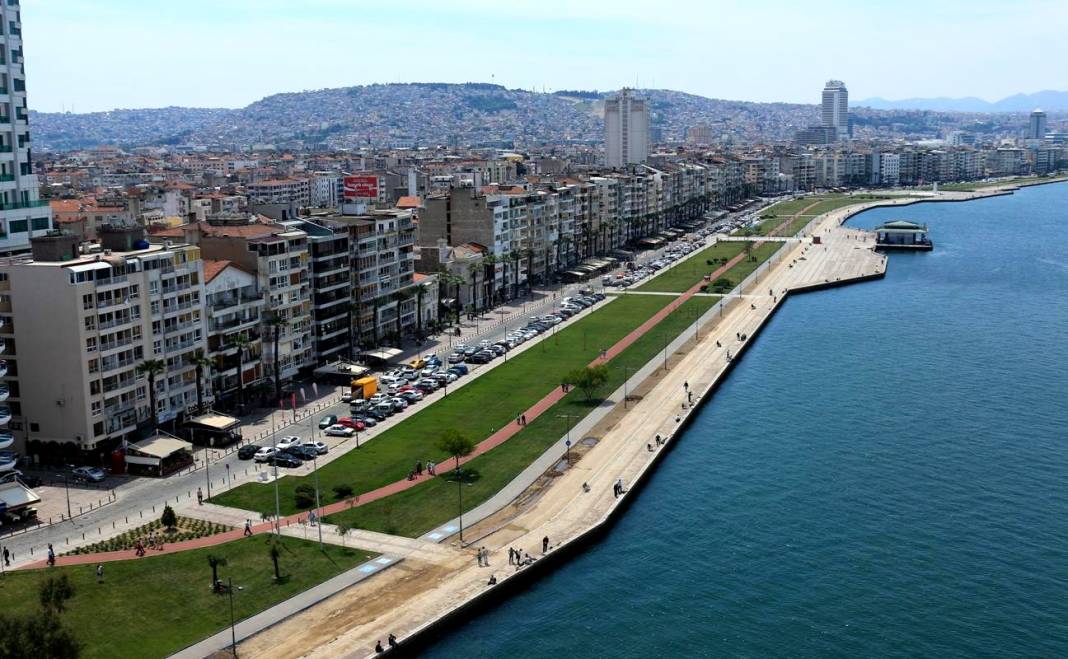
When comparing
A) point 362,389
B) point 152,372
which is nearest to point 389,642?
point 152,372

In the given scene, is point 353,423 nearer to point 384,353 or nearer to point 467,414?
point 467,414

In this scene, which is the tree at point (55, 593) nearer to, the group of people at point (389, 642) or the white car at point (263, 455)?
the group of people at point (389, 642)

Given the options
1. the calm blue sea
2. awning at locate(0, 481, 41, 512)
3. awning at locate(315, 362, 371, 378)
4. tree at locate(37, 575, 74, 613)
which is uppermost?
tree at locate(37, 575, 74, 613)

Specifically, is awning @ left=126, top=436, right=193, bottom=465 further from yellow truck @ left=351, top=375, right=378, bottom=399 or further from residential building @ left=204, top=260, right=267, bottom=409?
yellow truck @ left=351, top=375, right=378, bottom=399

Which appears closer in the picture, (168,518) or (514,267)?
(168,518)

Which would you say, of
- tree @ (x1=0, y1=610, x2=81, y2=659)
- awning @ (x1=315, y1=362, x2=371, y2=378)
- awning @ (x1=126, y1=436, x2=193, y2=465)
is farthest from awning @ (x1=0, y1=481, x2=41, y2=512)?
awning @ (x1=315, y1=362, x2=371, y2=378)

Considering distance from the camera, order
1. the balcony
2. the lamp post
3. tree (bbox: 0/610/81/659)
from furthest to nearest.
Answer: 1. the balcony
2. the lamp post
3. tree (bbox: 0/610/81/659)

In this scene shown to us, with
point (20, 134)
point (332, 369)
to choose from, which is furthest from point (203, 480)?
point (20, 134)
